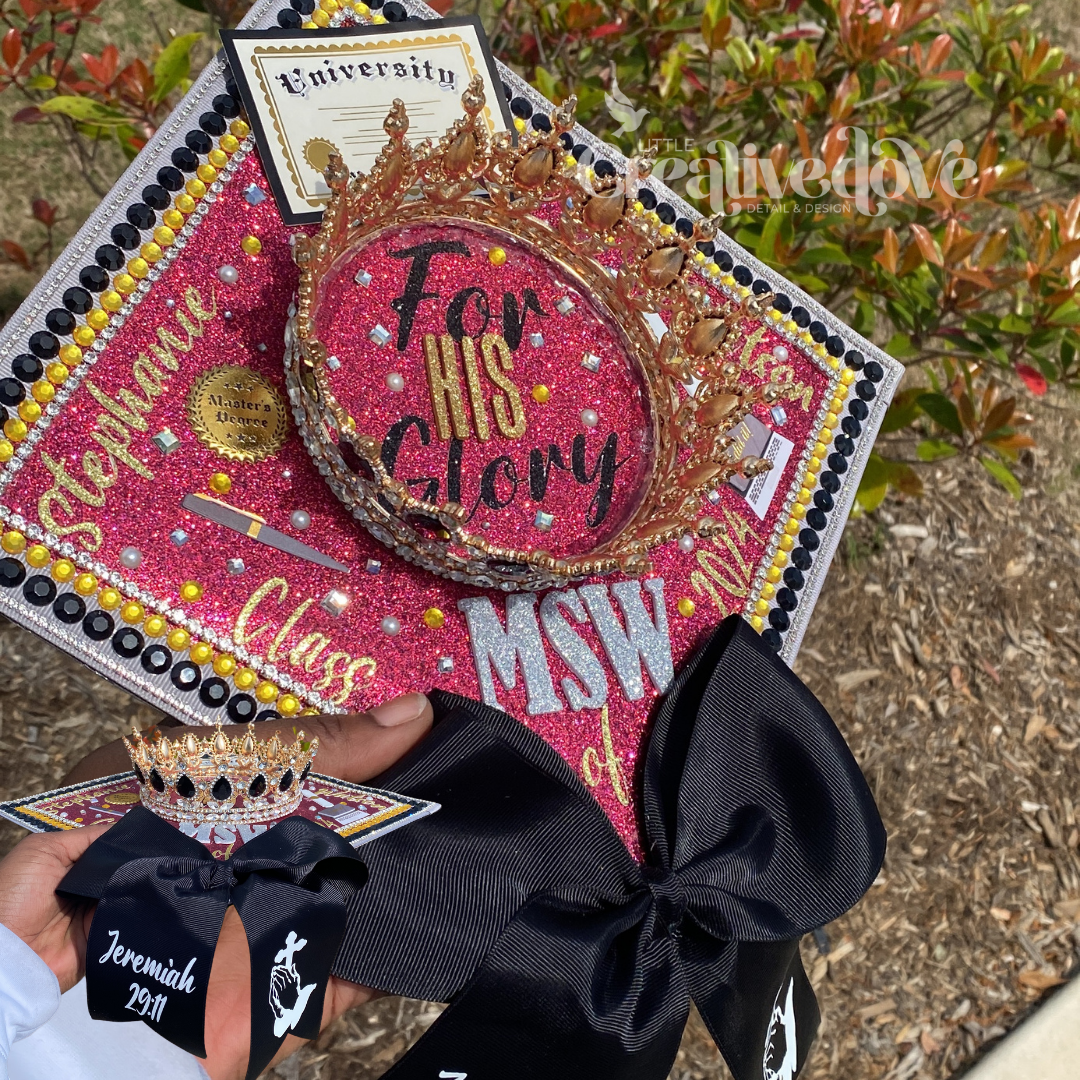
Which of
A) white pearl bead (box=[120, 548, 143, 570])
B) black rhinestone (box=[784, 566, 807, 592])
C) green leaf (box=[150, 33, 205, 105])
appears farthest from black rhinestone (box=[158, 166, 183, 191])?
black rhinestone (box=[784, 566, 807, 592])

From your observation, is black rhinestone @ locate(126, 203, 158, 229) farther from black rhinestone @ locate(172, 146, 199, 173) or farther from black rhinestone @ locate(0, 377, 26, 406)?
black rhinestone @ locate(0, 377, 26, 406)

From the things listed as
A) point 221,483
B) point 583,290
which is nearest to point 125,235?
point 221,483

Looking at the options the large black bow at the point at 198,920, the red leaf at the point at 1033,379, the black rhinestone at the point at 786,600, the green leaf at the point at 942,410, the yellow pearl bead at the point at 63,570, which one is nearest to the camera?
the large black bow at the point at 198,920

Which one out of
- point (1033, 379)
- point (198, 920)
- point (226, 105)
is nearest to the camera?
point (198, 920)

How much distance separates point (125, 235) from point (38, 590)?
0.51 meters

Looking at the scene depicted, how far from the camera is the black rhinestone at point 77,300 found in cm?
134

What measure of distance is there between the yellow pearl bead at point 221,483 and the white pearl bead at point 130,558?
0.13 meters

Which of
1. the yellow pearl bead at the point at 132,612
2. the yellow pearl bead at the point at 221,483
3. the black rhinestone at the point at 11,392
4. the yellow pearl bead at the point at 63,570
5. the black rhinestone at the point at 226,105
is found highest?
the black rhinestone at the point at 226,105

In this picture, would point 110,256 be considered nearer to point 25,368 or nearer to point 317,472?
point 25,368

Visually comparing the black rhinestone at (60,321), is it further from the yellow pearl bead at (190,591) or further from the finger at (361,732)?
the finger at (361,732)

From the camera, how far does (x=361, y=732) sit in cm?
140

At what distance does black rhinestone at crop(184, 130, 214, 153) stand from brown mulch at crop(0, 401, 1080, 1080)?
1.54 metres

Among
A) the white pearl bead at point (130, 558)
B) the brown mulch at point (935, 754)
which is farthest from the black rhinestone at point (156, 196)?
the brown mulch at point (935, 754)

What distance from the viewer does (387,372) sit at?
1442mm
